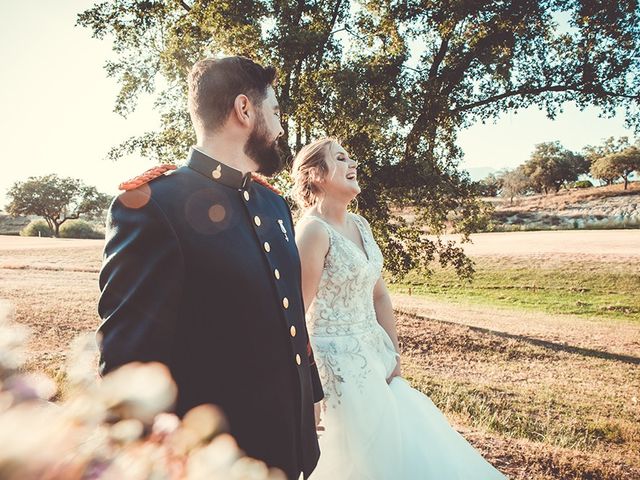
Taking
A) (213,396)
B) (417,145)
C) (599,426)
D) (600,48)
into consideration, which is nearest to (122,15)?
(417,145)

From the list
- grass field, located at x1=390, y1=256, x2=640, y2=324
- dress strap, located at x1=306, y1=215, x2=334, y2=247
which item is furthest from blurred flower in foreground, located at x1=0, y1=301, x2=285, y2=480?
grass field, located at x1=390, y1=256, x2=640, y2=324

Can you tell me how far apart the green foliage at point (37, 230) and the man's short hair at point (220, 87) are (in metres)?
65.1

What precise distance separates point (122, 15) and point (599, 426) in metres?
13.7

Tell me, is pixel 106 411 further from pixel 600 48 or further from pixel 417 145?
pixel 600 48

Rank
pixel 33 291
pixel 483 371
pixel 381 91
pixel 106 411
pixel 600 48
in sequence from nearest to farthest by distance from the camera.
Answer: pixel 106 411, pixel 483 371, pixel 381 91, pixel 600 48, pixel 33 291

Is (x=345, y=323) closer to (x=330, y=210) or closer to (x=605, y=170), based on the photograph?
(x=330, y=210)

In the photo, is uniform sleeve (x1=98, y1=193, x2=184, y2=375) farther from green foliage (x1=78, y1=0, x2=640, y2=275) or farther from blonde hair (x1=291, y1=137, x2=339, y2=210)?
green foliage (x1=78, y1=0, x2=640, y2=275)

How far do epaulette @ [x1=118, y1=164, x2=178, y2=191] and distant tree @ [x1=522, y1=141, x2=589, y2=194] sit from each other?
98903mm

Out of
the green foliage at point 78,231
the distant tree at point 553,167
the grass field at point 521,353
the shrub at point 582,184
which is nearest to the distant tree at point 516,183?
the distant tree at point 553,167

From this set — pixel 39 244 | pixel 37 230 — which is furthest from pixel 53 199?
pixel 39 244

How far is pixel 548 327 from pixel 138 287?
46.4 feet

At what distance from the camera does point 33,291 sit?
1394 cm

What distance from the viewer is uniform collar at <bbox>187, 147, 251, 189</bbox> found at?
2.08 metres

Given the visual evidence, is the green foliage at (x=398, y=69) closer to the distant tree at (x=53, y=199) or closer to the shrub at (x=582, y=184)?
the distant tree at (x=53, y=199)
